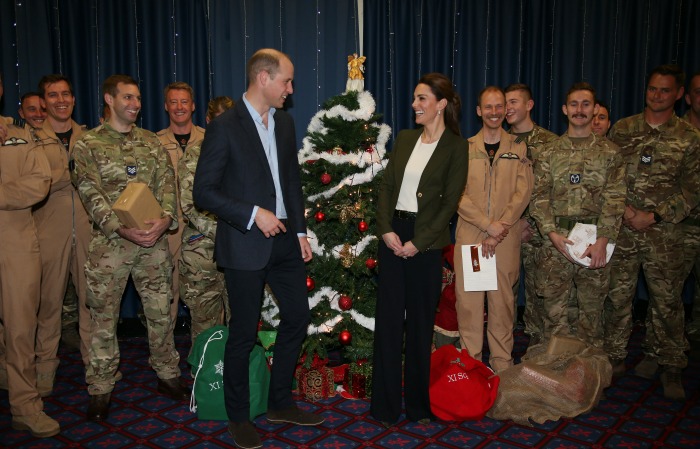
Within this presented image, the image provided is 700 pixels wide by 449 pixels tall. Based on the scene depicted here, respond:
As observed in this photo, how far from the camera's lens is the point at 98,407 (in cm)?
342

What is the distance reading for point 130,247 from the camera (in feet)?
11.4

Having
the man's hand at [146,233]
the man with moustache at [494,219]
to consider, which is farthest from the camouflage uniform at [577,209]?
the man's hand at [146,233]

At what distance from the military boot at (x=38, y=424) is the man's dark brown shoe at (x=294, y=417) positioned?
1.21 metres

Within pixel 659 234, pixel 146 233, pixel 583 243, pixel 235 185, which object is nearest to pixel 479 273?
pixel 583 243

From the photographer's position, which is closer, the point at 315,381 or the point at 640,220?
the point at 315,381

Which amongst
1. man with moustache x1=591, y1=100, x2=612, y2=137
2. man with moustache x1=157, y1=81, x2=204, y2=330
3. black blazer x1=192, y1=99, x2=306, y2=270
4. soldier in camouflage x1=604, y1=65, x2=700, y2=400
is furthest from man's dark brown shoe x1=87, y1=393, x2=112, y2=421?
man with moustache x1=591, y1=100, x2=612, y2=137

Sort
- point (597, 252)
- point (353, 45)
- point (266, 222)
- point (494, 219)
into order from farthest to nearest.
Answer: point (353, 45)
point (494, 219)
point (597, 252)
point (266, 222)

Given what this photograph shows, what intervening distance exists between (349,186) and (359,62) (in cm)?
87

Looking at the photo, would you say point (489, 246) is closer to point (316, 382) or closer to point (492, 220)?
point (492, 220)

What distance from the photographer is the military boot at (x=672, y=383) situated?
3.75 meters

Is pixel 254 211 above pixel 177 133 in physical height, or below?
below

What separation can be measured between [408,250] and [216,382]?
1400 millimetres

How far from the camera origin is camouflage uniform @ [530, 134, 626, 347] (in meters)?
3.75

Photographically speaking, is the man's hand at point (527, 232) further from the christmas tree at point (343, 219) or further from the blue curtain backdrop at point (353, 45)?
the blue curtain backdrop at point (353, 45)
